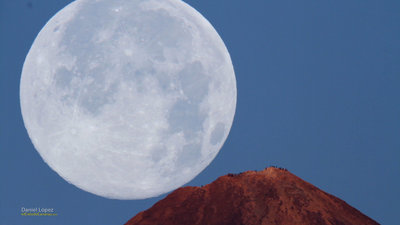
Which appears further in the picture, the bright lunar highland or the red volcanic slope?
the red volcanic slope

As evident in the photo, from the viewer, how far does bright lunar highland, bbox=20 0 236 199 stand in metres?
4.03

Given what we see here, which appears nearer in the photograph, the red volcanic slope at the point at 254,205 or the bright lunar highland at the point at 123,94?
the bright lunar highland at the point at 123,94

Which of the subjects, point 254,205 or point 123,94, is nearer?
point 123,94

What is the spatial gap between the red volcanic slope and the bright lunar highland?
932 millimetres

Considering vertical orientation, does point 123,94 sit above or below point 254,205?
above

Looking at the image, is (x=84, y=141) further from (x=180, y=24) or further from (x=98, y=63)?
(x=180, y=24)

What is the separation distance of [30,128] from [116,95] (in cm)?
197

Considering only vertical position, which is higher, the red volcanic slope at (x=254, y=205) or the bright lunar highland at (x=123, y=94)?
the bright lunar highland at (x=123, y=94)

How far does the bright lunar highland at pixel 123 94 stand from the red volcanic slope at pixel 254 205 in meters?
0.93

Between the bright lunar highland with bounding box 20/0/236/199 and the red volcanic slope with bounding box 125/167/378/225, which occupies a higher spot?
the bright lunar highland with bounding box 20/0/236/199

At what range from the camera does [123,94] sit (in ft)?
13.1

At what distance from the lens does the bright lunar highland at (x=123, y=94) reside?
13.2 feet

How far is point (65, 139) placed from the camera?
425cm

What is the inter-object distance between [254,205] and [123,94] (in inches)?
123
